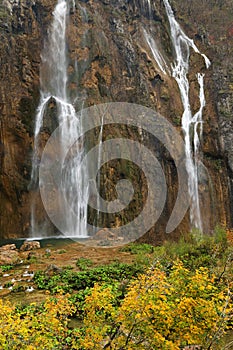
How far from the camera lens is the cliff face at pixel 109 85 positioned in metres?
22.2

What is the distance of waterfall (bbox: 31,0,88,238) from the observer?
22.1 m

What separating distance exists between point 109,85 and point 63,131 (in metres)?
5.72

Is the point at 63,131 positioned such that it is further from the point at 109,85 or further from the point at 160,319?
the point at 160,319

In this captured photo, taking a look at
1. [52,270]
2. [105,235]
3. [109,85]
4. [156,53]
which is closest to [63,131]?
[109,85]

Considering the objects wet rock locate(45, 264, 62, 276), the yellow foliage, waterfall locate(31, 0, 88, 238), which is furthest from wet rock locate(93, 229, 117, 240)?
the yellow foliage

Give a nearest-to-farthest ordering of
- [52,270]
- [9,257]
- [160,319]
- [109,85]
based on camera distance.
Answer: [160,319] → [52,270] → [9,257] → [109,85]

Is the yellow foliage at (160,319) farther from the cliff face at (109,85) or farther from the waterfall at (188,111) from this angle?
the waterfall at (188,111)

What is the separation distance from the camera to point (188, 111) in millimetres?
26953

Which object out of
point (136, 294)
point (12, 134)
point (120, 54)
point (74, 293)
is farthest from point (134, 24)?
point (136, 294)

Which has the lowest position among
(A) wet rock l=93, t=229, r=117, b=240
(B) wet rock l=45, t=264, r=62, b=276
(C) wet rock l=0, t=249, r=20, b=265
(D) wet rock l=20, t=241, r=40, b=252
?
(B) wet rock l=45, t=264, r=62, b=276

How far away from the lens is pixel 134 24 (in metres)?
30.3

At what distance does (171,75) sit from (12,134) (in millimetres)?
14168

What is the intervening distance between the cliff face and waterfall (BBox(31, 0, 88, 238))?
473 mm

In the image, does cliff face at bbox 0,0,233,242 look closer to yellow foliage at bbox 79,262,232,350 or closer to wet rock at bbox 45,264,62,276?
wet rock at bbox 45,264,62,276
